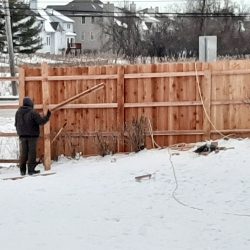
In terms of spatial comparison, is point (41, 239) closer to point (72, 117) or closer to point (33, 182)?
point (33, 182)

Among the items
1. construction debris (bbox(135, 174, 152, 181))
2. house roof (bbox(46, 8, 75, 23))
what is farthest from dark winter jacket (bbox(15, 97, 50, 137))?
house roof (bbox(46, 8, 75, 23))

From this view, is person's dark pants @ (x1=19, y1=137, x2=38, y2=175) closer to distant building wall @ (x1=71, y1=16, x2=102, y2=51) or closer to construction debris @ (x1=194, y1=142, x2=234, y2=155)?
construction debris @ (x1=194, y1=142, x2=234, y2=155)

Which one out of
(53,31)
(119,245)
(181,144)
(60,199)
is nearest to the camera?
(119,245)

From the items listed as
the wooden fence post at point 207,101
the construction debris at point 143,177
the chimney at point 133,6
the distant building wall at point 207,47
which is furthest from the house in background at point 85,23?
the construction debris at point 143,177

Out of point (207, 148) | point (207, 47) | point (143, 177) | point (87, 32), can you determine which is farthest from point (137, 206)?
point (87, 32)

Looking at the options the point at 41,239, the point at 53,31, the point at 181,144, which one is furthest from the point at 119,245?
the point at 53,31

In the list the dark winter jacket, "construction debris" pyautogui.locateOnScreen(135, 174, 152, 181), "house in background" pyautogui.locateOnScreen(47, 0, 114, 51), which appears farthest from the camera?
"house in background" pyautogui.locateOnScreen(47, 0, 114, 51)

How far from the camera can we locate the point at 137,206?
7062 millimetres

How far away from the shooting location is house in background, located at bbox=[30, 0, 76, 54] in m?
73.1

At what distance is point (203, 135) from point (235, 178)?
11.6ft

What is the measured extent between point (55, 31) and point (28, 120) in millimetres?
66844

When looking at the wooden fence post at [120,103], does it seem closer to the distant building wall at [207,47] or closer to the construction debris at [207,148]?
the construction debris at [207,148]

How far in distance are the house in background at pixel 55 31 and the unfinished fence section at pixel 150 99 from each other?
60774 mm

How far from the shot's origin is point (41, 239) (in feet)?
19.1
